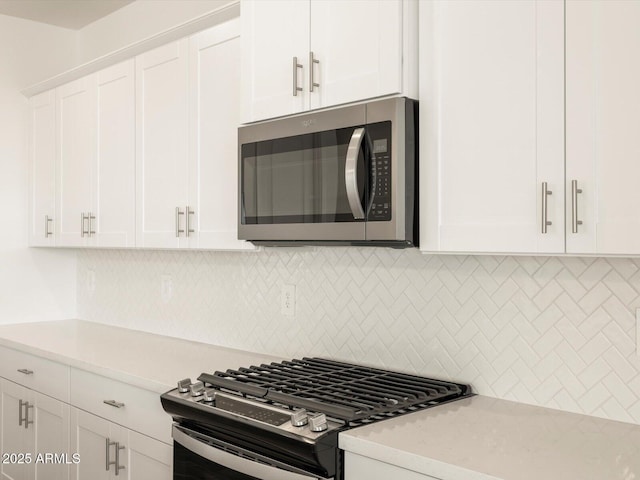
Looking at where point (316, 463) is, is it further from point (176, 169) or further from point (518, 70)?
point (176, 169)

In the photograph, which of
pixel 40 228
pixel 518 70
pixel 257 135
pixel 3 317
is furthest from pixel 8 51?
pixel 518 70

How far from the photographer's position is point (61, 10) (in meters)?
3.88

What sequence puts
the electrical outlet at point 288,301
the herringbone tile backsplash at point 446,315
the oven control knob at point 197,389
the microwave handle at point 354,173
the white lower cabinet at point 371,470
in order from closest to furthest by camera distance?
the white lower cabinet at point 371,470 → the herringbone tile backsplash at point 446,315 → the microwave handle at point 354,173 → the oven control knob at point 197,389 → the electrical outlet at point 288,301

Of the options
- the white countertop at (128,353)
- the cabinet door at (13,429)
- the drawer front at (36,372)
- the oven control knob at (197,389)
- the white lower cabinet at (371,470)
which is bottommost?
the cabinet door at (13,429)

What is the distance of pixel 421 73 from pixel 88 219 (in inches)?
85.8

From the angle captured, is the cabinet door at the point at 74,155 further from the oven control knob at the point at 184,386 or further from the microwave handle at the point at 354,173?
the microwave handle at the point at 354,173

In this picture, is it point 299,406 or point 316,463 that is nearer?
point 316,463

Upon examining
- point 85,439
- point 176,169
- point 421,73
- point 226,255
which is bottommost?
point 85,439

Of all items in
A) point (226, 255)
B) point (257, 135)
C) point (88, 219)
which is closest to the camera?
point (257, 135)

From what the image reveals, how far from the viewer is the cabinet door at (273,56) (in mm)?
2170

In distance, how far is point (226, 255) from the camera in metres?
3.09

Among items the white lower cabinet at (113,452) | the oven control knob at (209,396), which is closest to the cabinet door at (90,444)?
the white lower cabinet at (113,452)

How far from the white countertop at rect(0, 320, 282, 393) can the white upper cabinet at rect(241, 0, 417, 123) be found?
0.97 metres

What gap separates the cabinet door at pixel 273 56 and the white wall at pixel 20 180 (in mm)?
2186
